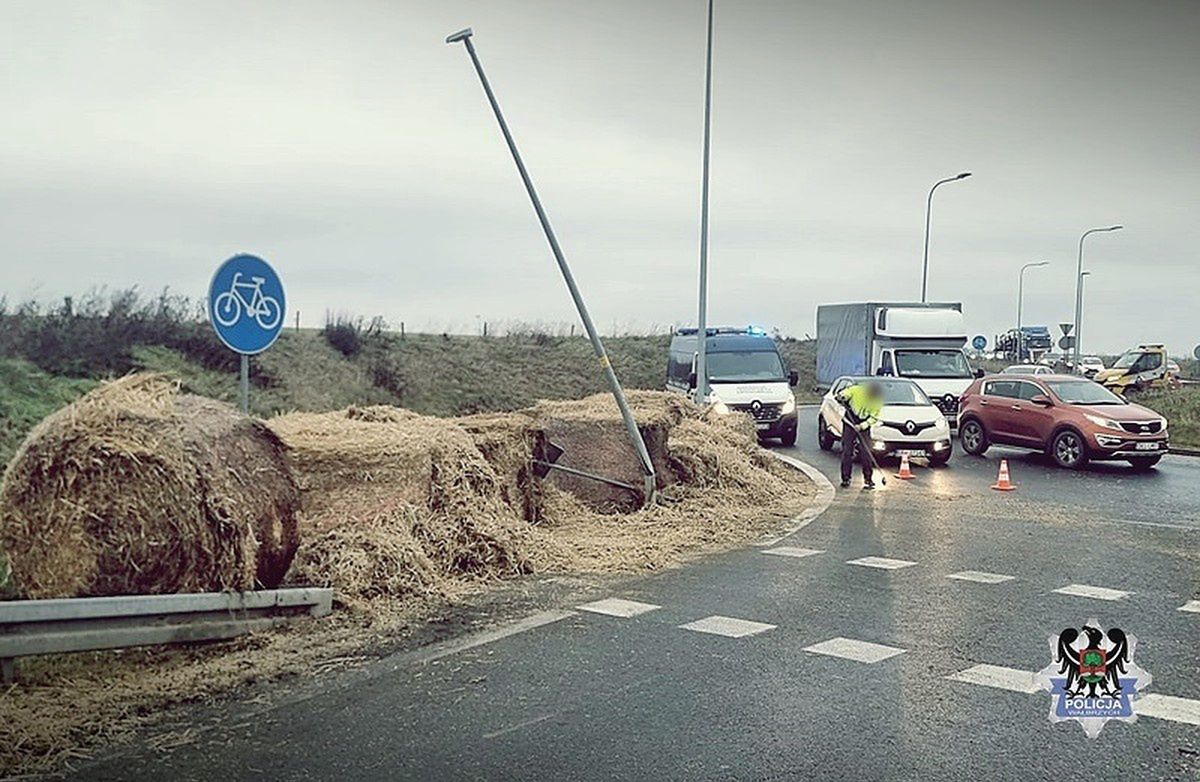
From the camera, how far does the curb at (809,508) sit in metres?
11.5

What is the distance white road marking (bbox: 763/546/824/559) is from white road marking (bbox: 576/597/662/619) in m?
2.56

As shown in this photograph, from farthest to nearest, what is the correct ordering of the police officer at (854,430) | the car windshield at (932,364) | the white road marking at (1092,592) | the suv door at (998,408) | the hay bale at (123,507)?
1. the car windshield at (932,364)
2. the suv door at (998,408)
3. the police officer at (854,430)
4. the white road marking at (1092,592)
5. the hay bale at (123,507)

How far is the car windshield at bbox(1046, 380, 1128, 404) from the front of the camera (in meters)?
20.3

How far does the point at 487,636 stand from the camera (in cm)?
730

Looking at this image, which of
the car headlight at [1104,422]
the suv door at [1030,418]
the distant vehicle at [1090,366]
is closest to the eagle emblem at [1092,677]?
the car headlight at [1104,422]

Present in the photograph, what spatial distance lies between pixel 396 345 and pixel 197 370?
1850cm

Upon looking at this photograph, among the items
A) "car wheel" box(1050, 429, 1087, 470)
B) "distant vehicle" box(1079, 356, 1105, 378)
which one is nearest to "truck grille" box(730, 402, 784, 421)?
"car wheel" box(1050, 429, 1087, 470)

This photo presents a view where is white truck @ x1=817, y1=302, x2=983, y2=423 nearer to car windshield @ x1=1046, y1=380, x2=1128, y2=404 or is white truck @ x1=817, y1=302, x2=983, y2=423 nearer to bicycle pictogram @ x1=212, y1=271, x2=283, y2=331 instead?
car windshield @ x1=1046, y1=380, x2=1128, y2=404

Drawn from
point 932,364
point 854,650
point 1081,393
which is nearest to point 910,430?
point 1081,393

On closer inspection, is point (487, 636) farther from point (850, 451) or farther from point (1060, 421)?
point (1060, 421)

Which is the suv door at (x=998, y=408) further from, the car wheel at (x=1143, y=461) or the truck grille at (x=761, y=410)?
the truck grille at (x=761, y=410)

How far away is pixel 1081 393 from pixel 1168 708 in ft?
52.3

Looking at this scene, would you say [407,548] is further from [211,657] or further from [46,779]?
[46,779]

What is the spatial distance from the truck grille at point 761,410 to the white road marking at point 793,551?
12.1m
